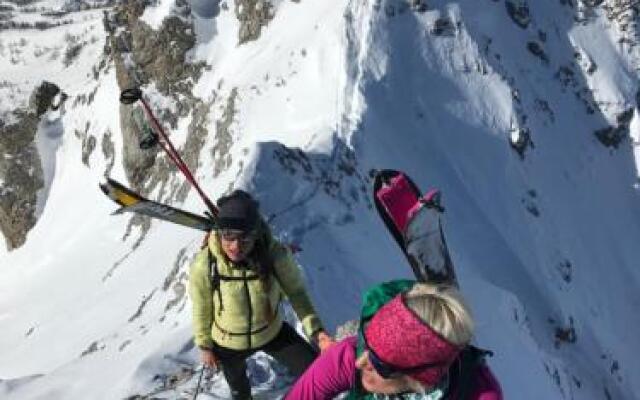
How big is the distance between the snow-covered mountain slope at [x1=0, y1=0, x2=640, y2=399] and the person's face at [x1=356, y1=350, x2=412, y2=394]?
5849 mm

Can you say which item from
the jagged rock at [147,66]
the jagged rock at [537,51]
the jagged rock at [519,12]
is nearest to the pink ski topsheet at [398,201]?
the jagged rock at [147,66]

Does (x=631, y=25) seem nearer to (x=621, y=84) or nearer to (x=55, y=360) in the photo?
(x=621, y=84)

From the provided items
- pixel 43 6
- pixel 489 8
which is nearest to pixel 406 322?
pixel 489 8

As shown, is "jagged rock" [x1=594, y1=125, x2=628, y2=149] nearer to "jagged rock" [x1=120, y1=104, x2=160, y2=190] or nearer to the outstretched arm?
"jagged rock" [x1=120, y1=104, x2=160, y2=190]

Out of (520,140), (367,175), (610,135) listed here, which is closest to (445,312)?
(367,175)

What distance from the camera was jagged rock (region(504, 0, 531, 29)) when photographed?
25.2m

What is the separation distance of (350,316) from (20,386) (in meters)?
4.13

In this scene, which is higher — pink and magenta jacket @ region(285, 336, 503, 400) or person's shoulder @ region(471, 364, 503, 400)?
pink and magenta jacket @ region(285, 336, 503, 400)

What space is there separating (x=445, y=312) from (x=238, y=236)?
252 cm

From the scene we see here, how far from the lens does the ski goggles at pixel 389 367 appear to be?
3338mm

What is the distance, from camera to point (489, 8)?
79.7ft

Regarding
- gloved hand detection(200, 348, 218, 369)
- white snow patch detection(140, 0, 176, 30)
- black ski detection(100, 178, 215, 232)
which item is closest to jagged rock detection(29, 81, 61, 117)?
white snow patch detection(140, 0, 176, 30)

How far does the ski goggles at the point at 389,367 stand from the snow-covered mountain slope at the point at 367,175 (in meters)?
5.99

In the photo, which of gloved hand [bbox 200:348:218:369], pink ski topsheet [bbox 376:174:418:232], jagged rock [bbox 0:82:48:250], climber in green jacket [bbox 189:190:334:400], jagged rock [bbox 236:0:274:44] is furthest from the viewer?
jagged rock [bbox 0:82:48:250]
